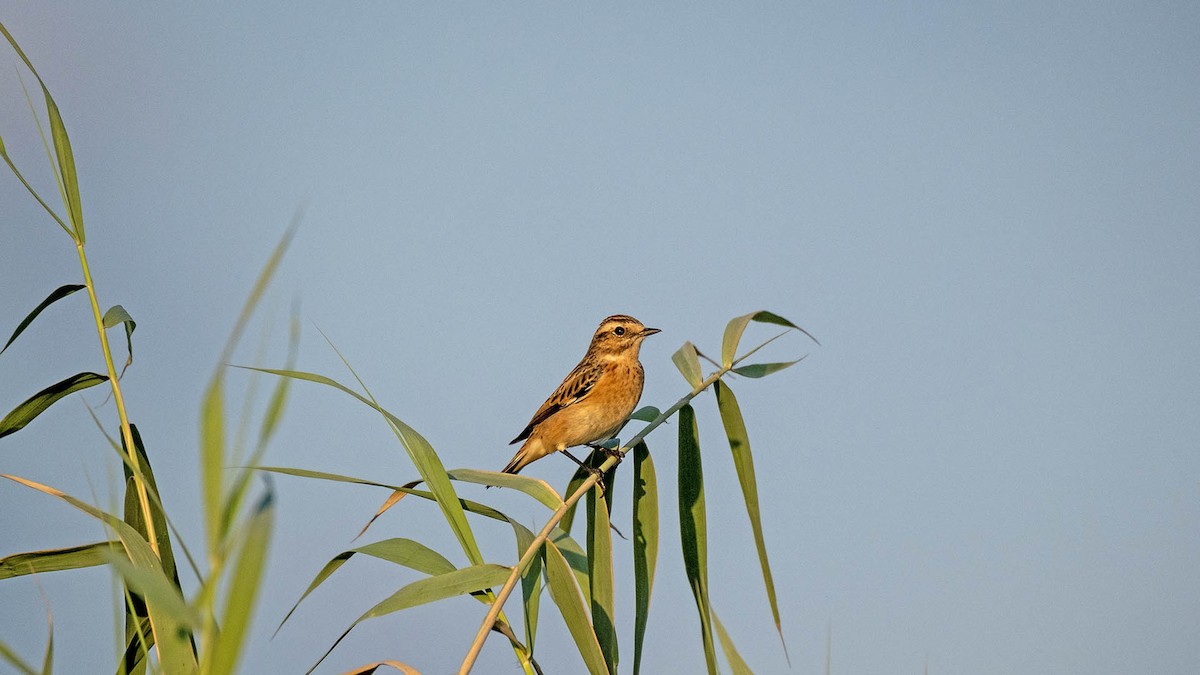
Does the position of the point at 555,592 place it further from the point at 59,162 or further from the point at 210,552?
the point at 59,162

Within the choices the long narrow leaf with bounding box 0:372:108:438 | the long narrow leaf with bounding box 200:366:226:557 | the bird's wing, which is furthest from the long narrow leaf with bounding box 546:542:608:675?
the bird's wing

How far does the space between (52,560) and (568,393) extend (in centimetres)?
463

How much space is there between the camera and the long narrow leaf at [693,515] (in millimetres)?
2627

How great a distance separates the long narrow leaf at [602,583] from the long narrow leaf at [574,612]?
18 centimetres

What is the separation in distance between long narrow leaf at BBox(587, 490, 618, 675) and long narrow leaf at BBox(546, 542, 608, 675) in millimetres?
177

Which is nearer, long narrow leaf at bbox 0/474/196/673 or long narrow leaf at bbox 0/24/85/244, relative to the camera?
long narrow leaf at bbox 0/474/196/673

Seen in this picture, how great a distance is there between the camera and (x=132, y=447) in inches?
110

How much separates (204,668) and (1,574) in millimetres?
1568

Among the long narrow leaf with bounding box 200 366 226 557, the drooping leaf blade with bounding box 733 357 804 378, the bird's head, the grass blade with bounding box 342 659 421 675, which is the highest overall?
the bird's head

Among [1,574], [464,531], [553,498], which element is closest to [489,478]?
[553,498]

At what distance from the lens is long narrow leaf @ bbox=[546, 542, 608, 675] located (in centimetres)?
236

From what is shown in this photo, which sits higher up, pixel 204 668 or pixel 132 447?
pixel 132 447

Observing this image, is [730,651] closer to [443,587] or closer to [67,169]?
[443,587]

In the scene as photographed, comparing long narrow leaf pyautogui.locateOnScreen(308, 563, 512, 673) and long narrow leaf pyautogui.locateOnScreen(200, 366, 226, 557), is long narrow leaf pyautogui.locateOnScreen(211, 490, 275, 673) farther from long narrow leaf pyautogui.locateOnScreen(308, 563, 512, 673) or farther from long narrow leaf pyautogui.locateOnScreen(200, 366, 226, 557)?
long narrow leaf pyautogui.locateOnScreen(308, 563, 512, 673)
